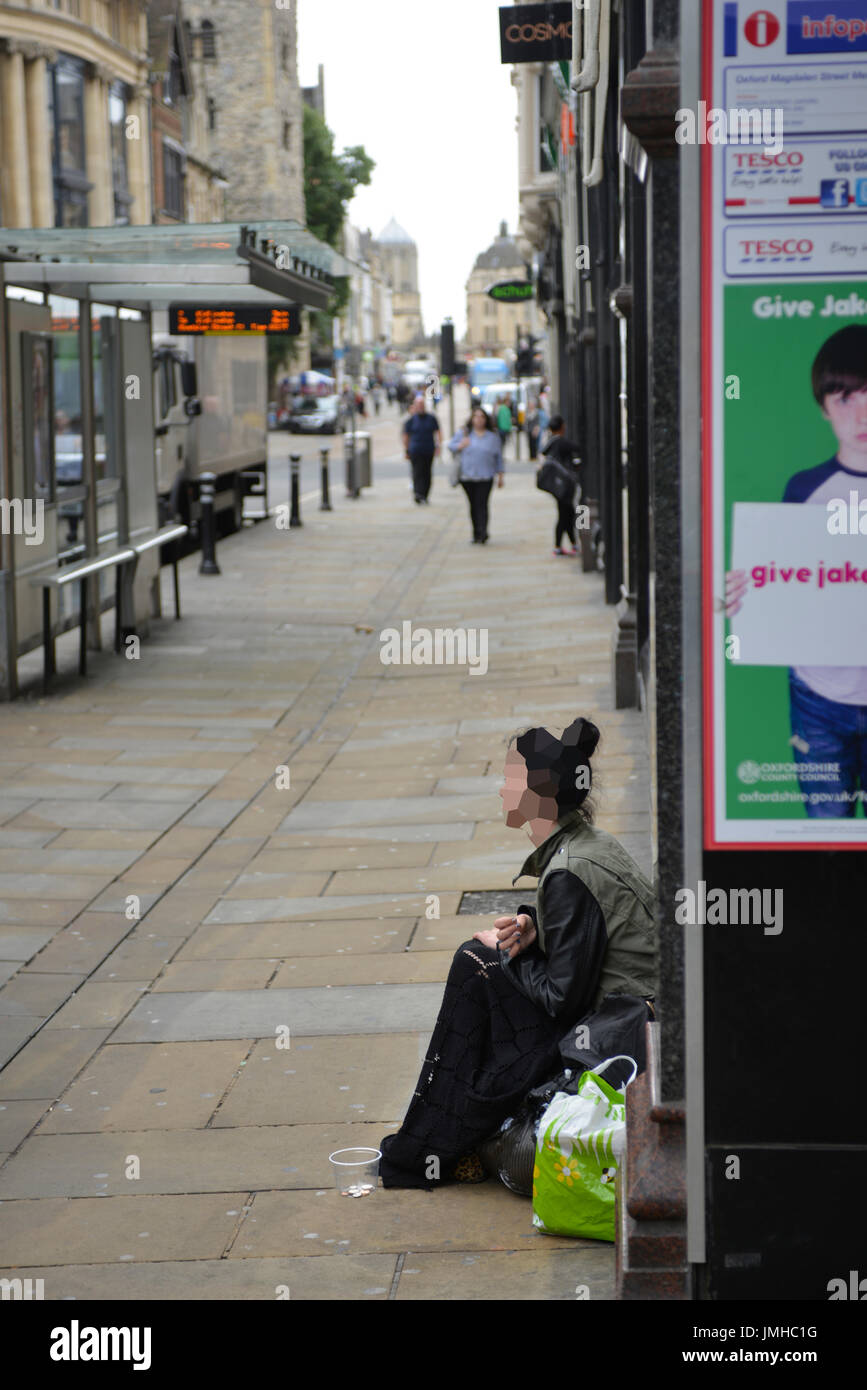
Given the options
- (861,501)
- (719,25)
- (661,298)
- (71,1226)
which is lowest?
(71,1226)

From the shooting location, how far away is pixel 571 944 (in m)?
4.10

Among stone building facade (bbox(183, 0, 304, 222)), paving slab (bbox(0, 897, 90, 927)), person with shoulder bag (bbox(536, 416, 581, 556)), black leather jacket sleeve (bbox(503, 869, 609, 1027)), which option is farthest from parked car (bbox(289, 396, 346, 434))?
black leather jacket sleeve (bbox(503, 869, 609, 1027))

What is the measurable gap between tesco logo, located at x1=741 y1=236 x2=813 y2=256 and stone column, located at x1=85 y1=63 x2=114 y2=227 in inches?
1498

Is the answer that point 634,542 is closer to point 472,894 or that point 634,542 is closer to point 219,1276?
point 472,894

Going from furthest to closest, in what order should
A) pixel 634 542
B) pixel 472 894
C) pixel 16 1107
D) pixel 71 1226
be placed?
pixel 634 542 → pixel 472 894 → pixel 16 1107 → pixel 71 1226

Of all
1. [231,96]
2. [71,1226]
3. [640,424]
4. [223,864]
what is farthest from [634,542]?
[231,96]

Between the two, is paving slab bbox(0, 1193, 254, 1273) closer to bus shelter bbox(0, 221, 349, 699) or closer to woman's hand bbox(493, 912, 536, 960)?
woman's hand bbox(493, 912, 536, 960)

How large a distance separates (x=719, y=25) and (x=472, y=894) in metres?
4.42

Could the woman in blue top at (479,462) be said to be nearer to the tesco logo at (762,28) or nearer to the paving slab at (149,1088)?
the paving slab at (149,1088)

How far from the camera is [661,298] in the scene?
3068 mm

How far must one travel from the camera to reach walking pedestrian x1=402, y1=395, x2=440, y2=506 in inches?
1057

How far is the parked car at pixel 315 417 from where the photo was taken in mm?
59781

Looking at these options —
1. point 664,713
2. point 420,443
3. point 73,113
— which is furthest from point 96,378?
point 73,113

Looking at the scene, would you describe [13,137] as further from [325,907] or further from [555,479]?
[325,907]
